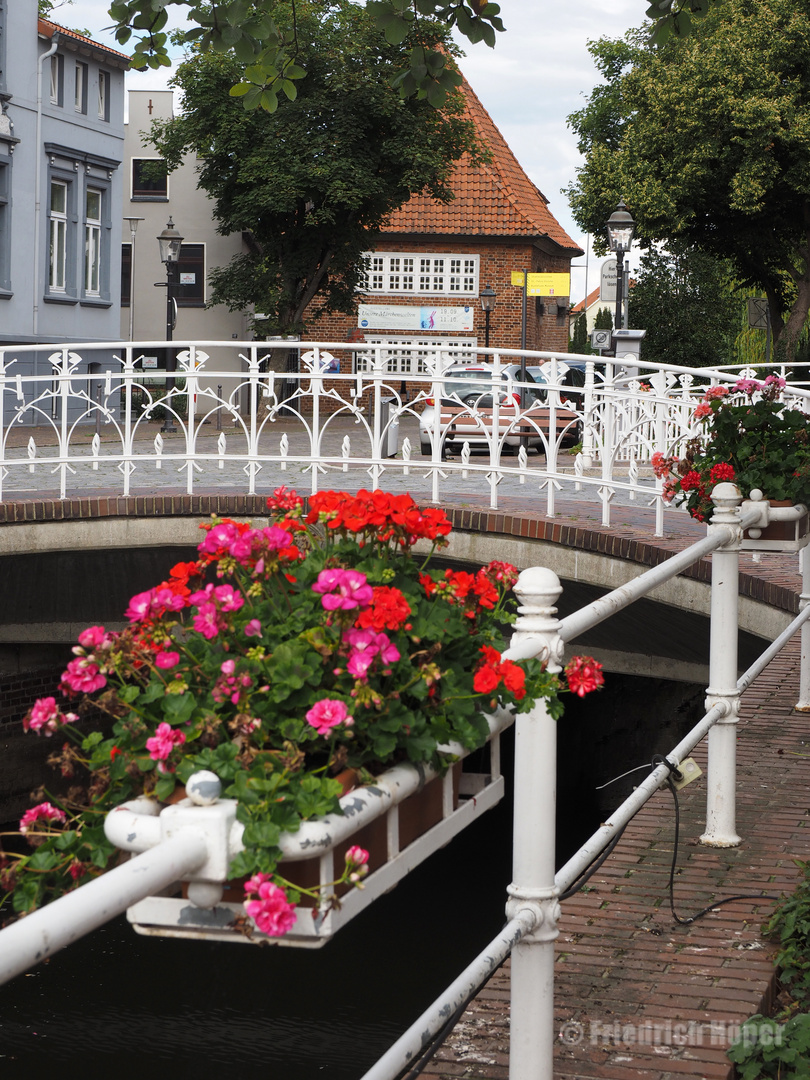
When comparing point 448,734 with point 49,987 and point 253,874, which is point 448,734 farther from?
point 49,987

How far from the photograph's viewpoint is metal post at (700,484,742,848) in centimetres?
398

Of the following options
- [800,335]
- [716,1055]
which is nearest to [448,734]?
[716,1055]

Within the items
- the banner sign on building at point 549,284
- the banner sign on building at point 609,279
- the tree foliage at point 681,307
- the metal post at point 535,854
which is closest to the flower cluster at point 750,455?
the metal post at point 535,854

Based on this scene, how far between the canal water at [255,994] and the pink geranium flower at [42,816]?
7.57 meters

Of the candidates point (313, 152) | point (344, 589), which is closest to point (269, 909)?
point (344, 589)

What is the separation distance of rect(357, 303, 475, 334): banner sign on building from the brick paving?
121ft

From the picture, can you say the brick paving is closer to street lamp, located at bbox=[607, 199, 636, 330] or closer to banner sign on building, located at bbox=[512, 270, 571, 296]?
street lamp, located at bbox=[607, 199, 636, 330]

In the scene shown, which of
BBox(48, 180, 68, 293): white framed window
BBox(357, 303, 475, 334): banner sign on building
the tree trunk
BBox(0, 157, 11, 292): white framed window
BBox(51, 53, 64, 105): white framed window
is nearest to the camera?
BBox(0, 157, 11, 292): white framed window

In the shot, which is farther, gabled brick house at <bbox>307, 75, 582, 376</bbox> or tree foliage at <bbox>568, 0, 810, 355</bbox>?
gabled brick house at <bbox>307, 75, 582, 376</bbox>

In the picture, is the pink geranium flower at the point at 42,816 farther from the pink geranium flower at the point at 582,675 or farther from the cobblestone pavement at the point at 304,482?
the cobblestone pavement at the point at 304,482

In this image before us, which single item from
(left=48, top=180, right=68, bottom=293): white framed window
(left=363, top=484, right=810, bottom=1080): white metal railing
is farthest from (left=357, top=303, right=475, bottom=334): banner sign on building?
(left=363, top=484, right=810, bottom=1080): white metal railing

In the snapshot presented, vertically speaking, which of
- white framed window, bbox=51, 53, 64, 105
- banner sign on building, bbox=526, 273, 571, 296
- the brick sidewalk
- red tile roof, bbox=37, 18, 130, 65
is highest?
red tile roof, bbox=37, 18, 130, 65

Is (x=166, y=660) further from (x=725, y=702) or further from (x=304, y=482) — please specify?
(x=304, y=482)

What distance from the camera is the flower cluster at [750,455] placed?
533cm
